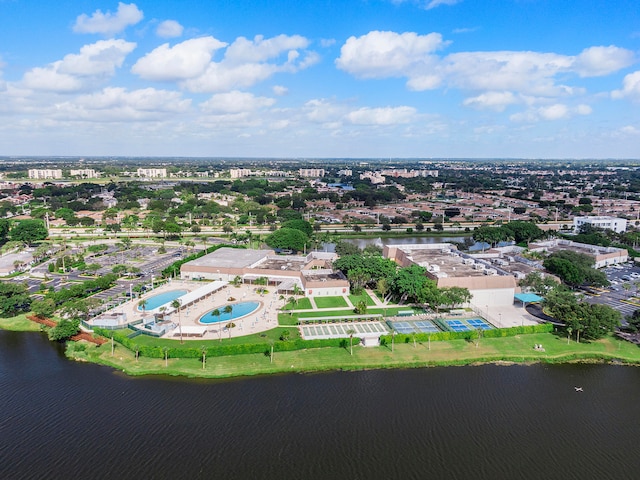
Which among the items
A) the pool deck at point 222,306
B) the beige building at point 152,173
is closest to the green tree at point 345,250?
the pool deck at point 222,306

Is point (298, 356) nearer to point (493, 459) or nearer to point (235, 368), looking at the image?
point (235, 368)

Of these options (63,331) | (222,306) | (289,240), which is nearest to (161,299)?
(222,306)

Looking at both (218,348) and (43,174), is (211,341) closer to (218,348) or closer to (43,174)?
(218,348)

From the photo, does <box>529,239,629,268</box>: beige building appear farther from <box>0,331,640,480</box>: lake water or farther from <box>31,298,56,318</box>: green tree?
<box>31,298,56,318</box>: green tree

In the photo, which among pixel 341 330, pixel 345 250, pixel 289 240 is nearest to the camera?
pixel 341 330

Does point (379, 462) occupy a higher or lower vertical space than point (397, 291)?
lower

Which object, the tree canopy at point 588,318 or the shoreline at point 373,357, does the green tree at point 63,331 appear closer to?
the shoreline at point 373,357

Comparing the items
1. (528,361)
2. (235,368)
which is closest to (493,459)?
(528,361)
